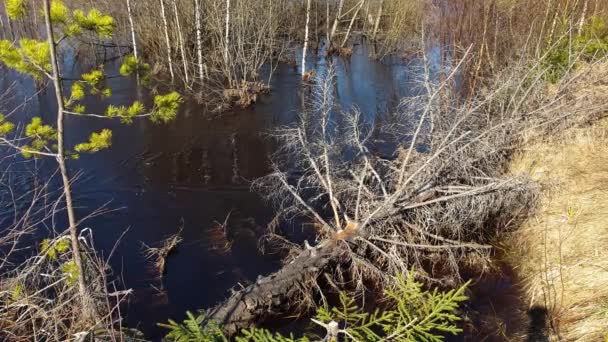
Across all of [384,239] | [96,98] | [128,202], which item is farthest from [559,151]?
[96,98]

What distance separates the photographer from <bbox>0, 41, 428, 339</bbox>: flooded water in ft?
25.7

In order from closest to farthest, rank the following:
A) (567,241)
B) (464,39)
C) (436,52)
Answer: (567,241)
(464,39)
(436,52)

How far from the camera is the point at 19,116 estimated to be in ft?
44.3

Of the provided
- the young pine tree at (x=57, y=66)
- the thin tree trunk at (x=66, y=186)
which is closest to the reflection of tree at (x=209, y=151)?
the thin tree trunk at (x=66, y=186)

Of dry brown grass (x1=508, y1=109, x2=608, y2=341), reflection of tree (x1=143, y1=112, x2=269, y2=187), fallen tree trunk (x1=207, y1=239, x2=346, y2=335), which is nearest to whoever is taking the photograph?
fallen tree trunk (x1=207, y1=239, x2=346, y2=335)

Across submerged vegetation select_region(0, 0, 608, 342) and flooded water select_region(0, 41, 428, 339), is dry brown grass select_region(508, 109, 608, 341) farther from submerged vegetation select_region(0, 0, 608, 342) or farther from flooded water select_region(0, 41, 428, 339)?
flooded water select_region(0, 41, 428, 339)

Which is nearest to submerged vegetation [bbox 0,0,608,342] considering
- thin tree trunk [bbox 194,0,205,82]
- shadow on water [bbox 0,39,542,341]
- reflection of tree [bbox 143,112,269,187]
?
shadow on water [bbox 0,39,542,341]

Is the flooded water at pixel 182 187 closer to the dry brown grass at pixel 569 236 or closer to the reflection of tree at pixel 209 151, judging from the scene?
the reflection of tree at pixel 209 151

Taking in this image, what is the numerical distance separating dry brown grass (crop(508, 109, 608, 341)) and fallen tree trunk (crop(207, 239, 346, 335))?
3.12 meters

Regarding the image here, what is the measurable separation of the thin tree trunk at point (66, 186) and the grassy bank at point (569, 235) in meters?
5.78

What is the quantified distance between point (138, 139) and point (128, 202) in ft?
11.0

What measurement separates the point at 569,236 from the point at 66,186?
7363mm

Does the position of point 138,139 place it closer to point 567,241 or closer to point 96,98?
point 96,98

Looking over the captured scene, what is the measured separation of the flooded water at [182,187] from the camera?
7.83 m
